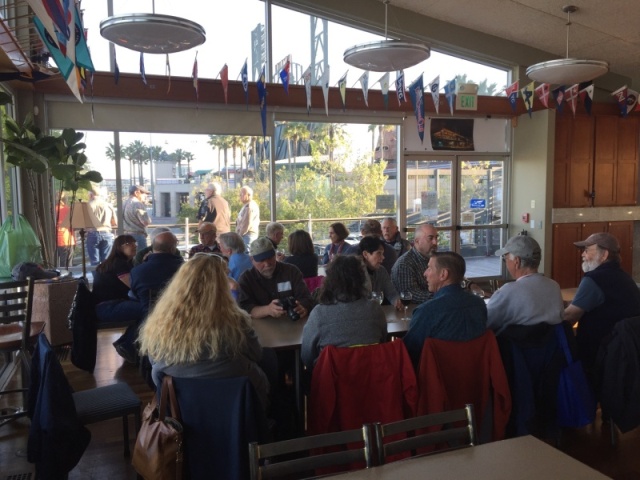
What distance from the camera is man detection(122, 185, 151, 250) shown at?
22.5 ft

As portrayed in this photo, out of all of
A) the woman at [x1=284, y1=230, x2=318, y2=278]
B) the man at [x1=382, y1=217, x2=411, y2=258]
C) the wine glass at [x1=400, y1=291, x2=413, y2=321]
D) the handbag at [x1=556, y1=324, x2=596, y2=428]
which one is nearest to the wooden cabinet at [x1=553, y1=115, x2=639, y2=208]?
the man at [x1=382, y1=217, x2=411, y2=258]

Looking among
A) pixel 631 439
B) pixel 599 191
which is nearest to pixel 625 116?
pixel 599 191

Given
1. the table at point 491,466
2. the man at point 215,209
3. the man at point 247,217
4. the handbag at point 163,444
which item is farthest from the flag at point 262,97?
the table at point 491,466

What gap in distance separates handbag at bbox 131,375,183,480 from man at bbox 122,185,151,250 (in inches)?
195

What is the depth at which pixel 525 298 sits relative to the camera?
2.98 m

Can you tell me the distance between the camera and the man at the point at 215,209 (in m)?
7.23

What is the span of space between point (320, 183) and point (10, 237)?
14.2 ft

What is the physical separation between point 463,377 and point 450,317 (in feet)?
1.03

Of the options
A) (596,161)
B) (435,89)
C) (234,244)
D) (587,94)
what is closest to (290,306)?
(234,244)

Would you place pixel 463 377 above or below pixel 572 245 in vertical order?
below

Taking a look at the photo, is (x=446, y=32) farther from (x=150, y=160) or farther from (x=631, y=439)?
(x=631, y=439)

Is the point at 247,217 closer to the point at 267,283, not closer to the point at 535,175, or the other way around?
the point at 267,283

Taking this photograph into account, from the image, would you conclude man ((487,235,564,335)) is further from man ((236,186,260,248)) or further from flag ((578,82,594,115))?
flag ((578,82,594,115))

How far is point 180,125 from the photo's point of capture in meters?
6.98
